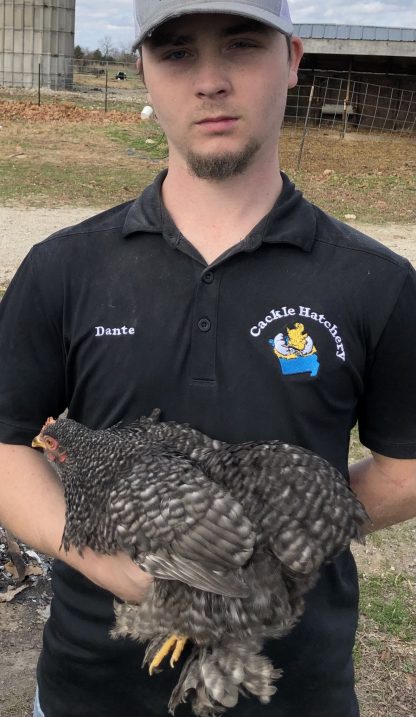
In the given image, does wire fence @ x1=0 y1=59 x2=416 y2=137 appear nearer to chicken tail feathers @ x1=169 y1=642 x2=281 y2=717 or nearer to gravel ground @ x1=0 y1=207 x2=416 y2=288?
gravel ground @ x1=0 y1=207 x2=416 y2=288

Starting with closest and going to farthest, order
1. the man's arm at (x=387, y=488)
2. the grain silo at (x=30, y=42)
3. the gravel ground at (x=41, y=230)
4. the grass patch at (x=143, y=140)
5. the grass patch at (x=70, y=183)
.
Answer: the man's arm at (x=387, y=488) < the gravel ground at (x=41, y=230) < the grass patch at (x=70, y=183) < the grass patch at (x=143, y=140) < the grain silo at (x=30, y=42)

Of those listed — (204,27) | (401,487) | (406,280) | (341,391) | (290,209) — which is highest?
(204,27)

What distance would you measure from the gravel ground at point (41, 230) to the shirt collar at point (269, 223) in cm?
782

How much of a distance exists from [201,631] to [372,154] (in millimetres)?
18563

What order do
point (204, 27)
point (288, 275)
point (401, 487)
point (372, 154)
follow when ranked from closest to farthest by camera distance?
point (204, 27)
point (288, 275)
point (401, 487)
point (372, 154)

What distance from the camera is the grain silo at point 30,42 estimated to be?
119 ft

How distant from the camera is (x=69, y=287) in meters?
2.24

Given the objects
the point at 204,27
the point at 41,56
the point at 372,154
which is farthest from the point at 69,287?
the point at 41,56

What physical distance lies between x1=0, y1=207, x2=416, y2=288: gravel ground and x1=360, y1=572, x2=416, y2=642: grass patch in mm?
6761

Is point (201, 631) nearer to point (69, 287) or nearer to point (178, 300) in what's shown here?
point (178, 300)

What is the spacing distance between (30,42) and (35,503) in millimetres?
38820

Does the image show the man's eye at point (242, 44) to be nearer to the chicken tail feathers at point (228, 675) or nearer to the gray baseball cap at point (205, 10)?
the gray baseball cap at point (205, 10)

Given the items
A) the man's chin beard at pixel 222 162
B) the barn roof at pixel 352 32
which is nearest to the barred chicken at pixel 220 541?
the man's chin beard at pixel 222 162

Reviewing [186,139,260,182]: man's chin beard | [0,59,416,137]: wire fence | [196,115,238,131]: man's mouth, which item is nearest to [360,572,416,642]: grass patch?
[186,139,260,182]: man's chin beard
